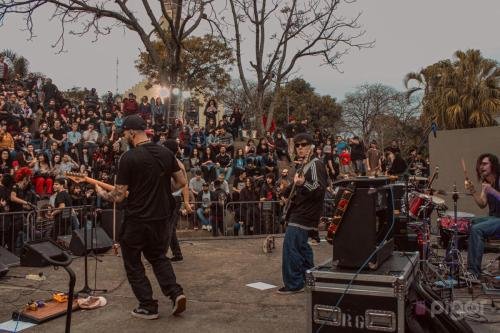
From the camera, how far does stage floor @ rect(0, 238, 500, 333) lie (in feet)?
16.2

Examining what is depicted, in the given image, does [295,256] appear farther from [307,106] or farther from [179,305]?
[307,106]

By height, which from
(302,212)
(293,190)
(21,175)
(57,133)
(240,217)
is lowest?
(240,217)

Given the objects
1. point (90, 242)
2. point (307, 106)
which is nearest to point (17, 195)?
point (90, 242)

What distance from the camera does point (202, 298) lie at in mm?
5992

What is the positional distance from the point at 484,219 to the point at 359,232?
3.29 metres

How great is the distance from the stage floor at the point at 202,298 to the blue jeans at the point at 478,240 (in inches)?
24.8

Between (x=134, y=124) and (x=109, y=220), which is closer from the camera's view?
(x=134, y=124)

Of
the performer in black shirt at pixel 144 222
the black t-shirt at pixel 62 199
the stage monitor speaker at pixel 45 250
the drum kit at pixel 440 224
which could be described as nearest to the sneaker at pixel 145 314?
the performer in black shirt at pixel 144 222

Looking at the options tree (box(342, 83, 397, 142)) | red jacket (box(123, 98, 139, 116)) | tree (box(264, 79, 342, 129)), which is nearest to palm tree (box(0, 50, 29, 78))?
red jacket (box(123, 98, 139, 116))

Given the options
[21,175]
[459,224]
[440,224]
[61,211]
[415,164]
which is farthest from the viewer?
[415,164]

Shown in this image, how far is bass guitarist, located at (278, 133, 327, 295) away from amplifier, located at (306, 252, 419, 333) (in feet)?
5.28

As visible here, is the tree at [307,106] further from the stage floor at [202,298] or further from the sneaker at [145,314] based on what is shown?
the sneaker at [145,314]

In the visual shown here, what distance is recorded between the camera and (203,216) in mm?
12445

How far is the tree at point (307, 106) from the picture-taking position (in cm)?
4009
